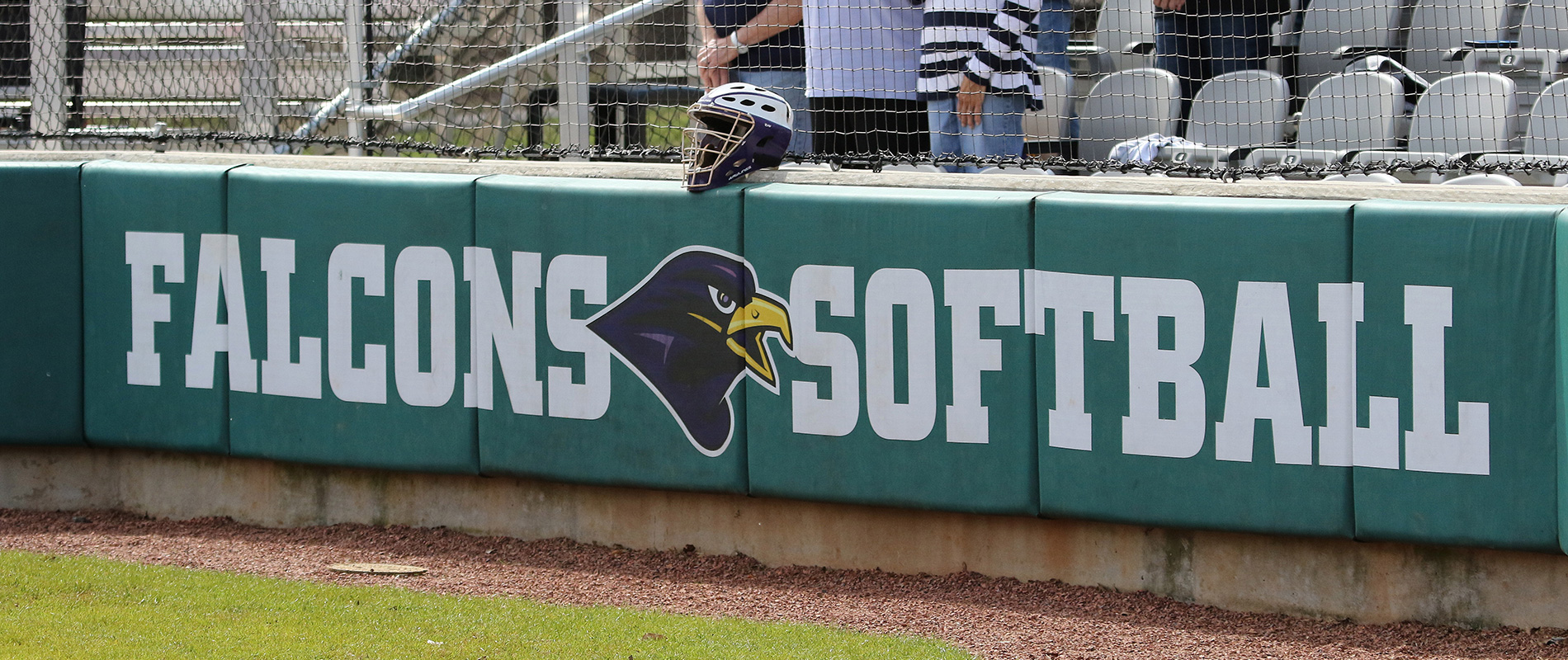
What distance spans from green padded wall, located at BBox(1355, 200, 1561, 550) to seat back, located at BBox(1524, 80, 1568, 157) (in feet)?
3.31

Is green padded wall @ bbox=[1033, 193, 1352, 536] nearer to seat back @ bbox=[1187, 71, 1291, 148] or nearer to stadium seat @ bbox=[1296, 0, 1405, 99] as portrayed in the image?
seat back @ bbox=[1187, 71, 1291, 148]

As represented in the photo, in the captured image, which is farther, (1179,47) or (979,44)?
(1179,47)

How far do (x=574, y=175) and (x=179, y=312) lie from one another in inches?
67.9

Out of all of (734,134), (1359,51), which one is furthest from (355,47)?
(1359,51)

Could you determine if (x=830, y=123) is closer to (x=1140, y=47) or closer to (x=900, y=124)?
(x=900, y=124)

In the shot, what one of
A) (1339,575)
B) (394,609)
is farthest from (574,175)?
(1339,575)

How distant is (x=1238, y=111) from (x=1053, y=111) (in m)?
0.72

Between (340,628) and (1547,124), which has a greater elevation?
(1547,124)

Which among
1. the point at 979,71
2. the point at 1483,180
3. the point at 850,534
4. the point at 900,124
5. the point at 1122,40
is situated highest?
the point at 1122,40

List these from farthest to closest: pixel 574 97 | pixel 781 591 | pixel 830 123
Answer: pixel 830 123
pixel 574 97
pixel 781 591

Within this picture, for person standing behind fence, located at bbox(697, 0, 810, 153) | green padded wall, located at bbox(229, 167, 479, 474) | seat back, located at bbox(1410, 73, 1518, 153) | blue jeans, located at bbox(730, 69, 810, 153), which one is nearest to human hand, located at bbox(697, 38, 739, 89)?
person standing behind fence, located at bbox(697, 0, 810, 153)

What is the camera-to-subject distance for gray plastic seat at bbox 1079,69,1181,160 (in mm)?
5711

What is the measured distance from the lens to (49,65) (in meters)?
6.45

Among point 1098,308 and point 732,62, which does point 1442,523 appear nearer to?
point 1098,308
